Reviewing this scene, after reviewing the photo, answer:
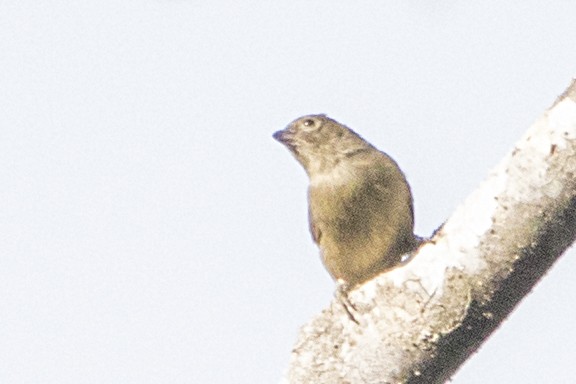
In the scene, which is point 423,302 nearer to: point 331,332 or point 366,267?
point 331,332

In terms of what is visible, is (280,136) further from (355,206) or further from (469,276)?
(469,276)

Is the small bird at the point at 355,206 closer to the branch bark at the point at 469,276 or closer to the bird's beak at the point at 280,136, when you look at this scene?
the bird's beak at the point at 280,136

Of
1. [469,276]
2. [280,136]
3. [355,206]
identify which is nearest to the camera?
[469,276]

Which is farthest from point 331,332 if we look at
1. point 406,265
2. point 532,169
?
point 532,169

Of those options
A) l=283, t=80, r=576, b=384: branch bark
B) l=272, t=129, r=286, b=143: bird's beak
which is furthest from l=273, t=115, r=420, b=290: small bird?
l=283, t=80, r=576, b=384: branch bark

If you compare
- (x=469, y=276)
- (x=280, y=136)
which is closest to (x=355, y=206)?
(x=280, y=136)
